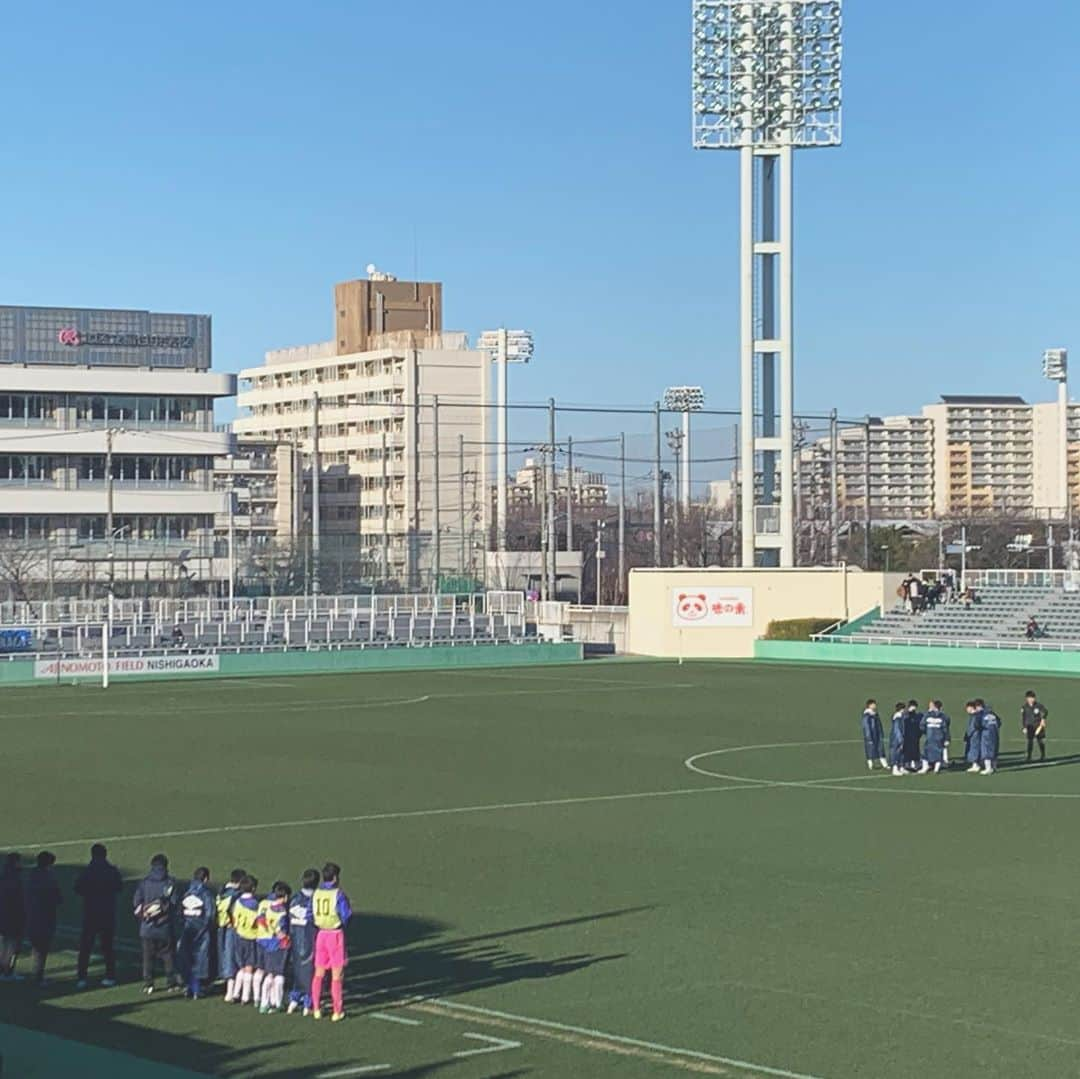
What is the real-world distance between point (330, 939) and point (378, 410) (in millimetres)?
144854

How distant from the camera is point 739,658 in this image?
266 ft

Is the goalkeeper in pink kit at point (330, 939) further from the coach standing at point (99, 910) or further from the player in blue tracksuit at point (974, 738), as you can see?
the player in blue tracksuit at point (974, 738)

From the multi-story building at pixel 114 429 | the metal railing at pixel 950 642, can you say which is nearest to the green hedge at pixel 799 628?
the metal railing at pixel 950 642

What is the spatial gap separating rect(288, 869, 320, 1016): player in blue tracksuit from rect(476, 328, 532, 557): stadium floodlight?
381 ft

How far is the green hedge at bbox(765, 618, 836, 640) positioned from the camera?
8031cm

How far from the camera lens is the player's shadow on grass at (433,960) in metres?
19.1

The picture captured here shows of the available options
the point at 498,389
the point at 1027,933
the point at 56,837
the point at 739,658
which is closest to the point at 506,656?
the point at 739,658

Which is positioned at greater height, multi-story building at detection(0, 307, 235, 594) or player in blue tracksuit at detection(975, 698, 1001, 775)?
multi-story building at detection(0, 307, 235, 594)

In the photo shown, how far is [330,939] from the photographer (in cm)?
1742

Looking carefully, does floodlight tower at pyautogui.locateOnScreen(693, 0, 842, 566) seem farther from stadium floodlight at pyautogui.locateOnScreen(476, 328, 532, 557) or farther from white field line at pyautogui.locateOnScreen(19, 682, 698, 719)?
stadium floodlight at pyautogui.locateOnScreen(476, 328, 532, 557)

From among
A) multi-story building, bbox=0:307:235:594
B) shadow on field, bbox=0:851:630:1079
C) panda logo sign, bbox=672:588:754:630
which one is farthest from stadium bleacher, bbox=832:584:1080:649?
shadow on field, bbox=0:851:630:1079

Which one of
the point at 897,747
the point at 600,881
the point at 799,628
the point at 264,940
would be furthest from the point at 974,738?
the point at 799,628

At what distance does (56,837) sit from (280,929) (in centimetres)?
1326

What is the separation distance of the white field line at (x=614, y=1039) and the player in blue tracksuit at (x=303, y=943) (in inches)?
46.4
